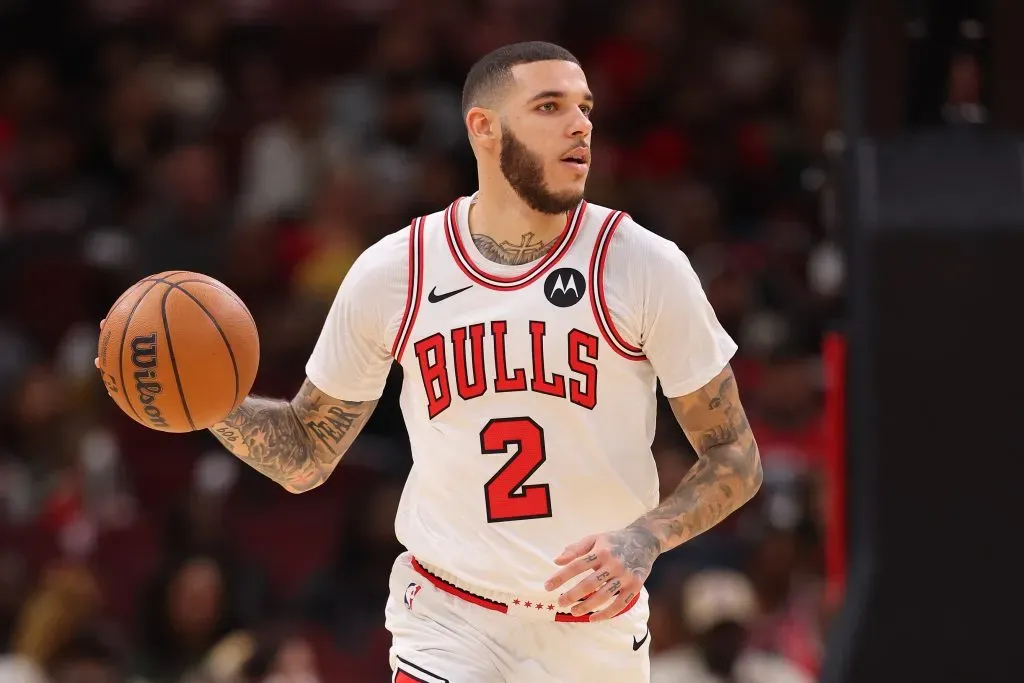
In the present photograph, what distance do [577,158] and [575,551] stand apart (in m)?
1.27

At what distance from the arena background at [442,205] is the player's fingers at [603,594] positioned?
2.13ft

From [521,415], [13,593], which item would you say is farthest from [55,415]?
[521,415]

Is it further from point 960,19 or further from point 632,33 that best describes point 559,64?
point 632,33

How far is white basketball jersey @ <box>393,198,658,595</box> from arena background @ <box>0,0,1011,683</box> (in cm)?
70

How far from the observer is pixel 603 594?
418 cm

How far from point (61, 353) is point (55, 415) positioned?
752 millimetres

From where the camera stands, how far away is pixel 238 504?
1024cm

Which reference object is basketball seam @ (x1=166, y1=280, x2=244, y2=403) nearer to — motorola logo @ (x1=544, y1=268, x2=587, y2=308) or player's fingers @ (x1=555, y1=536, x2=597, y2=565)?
motorola logo @ (x1=544, y1=268, x2=587, y2=308)

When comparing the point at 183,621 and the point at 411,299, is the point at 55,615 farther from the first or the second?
the point at 411,299

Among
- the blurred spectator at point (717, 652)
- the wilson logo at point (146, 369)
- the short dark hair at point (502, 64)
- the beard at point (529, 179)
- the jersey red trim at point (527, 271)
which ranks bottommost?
the blurred spectator at point (717, 652)

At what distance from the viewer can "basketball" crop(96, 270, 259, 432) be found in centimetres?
470

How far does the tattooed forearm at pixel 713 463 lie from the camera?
4574mm

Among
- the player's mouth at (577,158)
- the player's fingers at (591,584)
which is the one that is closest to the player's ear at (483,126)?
the player's mouth at (577,158)

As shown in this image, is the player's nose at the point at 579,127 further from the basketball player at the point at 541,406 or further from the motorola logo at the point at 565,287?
the motorola logo at the point at 565,287
